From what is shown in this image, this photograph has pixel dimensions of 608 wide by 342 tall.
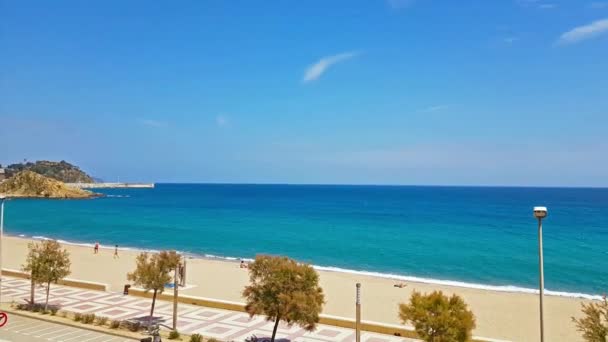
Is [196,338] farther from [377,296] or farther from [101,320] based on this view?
[377,296]

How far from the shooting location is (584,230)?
67.9 metres

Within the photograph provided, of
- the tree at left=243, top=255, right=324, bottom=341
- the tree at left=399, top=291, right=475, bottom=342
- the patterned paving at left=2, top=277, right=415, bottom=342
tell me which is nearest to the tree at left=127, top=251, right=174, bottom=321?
the patterned paving at left=2, top=277, right=415, bottom=342

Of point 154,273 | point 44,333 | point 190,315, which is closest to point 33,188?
point 190,315

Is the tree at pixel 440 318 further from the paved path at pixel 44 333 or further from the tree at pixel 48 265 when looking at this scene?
the tree at pixel 48 265

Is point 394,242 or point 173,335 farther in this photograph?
point 394,242

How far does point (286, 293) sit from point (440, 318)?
472 cm

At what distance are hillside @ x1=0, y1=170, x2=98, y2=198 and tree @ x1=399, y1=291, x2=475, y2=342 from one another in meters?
148

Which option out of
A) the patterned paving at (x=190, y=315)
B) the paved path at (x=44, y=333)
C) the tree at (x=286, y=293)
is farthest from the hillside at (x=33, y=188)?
the tree at (x=286, y=293)

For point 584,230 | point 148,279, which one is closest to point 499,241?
point 584,230

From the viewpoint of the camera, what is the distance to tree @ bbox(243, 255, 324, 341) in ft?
44.6

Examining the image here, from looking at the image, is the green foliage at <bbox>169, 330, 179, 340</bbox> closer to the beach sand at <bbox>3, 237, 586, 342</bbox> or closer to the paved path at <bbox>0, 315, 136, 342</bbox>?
the paved path at <bbox>0, 315, 136, 342</bbox>

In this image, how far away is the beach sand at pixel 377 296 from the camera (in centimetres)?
2175

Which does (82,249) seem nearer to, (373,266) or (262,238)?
(262,238)

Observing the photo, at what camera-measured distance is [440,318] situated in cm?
1194
